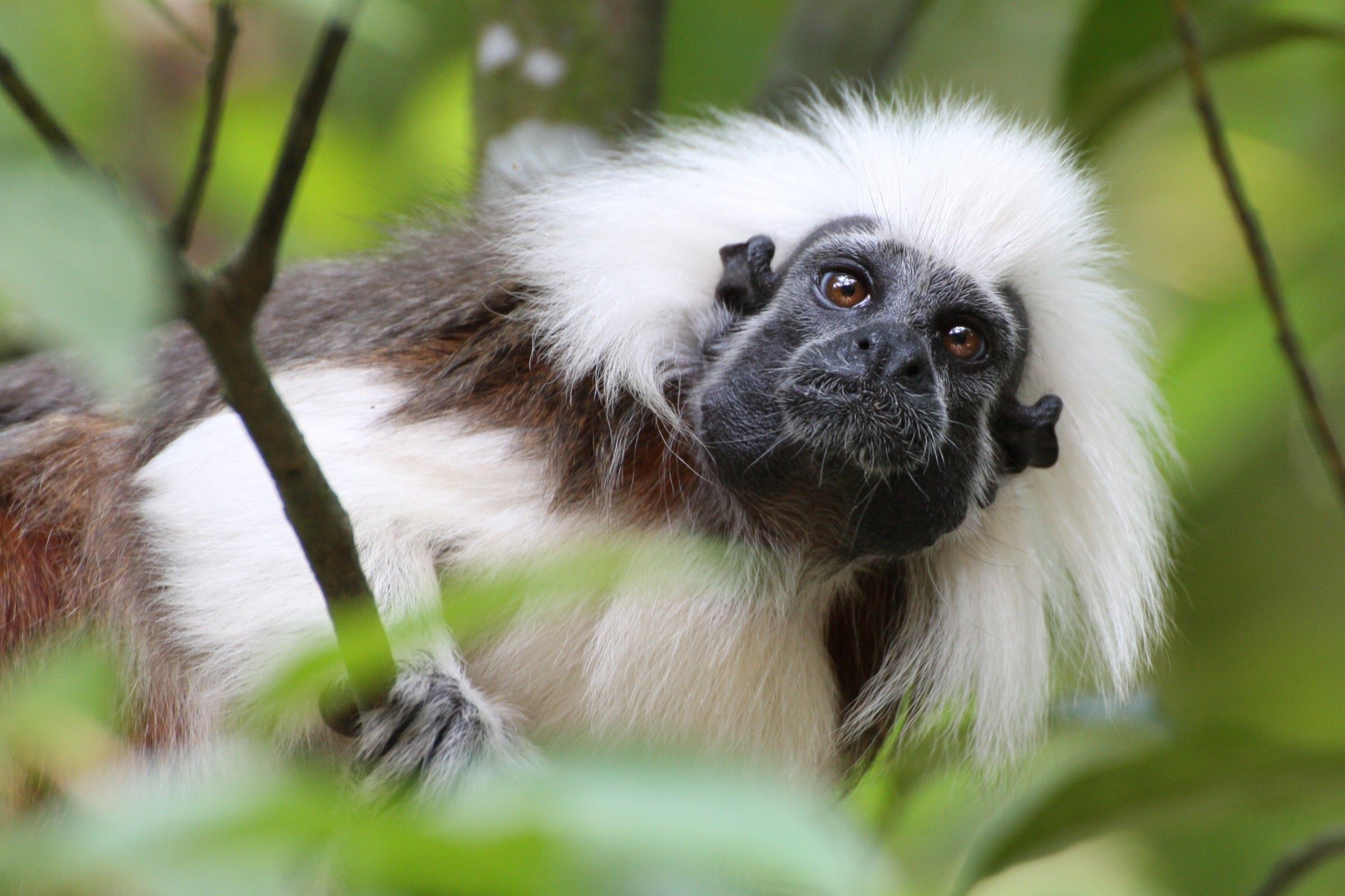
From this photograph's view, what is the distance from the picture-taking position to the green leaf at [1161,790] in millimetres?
2125

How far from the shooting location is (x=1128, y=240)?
166 inches

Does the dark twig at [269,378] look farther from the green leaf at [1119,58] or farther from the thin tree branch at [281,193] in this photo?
the green leaf at [1119,58]

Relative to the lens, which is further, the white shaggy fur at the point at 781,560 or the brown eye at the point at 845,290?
the brown eye at the point at 845,290

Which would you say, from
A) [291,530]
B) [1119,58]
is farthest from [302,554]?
[1119,58]

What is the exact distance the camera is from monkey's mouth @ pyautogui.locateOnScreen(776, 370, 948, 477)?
2.29m

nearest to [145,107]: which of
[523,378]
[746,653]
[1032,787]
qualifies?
[523,378]

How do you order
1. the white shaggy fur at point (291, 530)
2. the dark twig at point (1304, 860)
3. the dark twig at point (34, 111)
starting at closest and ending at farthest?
the dark twig at point (34, 111) < the dark twig at point (1304, 860) < the white shaggy fur at point (291, 530)

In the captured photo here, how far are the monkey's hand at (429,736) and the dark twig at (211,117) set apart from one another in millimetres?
1047

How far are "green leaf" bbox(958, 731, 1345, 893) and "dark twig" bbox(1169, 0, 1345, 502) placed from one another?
18.4 inches

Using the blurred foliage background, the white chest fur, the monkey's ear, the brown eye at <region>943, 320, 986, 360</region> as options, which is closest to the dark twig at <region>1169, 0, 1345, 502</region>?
the blurred foliage background

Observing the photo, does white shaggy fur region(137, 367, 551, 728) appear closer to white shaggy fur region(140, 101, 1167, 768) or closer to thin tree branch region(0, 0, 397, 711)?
white shaggy fur region(140, 101, 1167, 768)

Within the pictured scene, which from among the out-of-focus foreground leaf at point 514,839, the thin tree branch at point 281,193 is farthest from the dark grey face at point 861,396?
the out-of-focus foreground leaf at point 514,839

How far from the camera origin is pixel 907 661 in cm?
269

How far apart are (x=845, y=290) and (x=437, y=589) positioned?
871 millimetres
